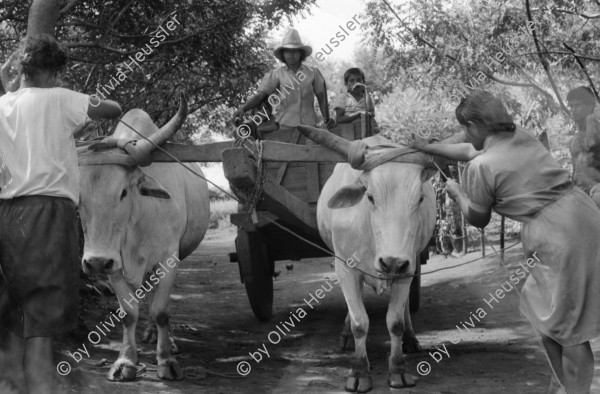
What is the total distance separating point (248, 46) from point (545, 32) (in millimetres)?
4645

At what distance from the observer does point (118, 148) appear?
5.81m

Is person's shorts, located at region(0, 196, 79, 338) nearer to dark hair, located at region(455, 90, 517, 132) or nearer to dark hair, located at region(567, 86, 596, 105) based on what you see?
dark hair, located at region(455, 90, 517, 132)

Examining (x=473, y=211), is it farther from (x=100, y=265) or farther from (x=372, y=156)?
(x=100, y=265)

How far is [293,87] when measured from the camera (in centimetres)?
741

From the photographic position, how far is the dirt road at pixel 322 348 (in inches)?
219

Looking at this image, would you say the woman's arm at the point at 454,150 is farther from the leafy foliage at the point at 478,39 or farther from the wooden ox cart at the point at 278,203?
the leafy foliage at the point at 478,39

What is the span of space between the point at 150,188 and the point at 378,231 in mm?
1673

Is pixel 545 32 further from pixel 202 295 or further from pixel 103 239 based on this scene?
pixel 103 239

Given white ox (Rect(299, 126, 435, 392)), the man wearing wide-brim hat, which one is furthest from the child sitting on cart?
white ox (Rect(299, 126, 435, 392))

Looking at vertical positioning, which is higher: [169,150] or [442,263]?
[169,150]

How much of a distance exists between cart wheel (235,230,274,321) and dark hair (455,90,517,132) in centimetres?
351

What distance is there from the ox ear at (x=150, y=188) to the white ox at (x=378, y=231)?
3.69 feet

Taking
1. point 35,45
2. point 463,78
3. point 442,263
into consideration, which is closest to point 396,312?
point 35,45

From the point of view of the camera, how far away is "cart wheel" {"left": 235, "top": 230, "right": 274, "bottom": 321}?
7496 mm
